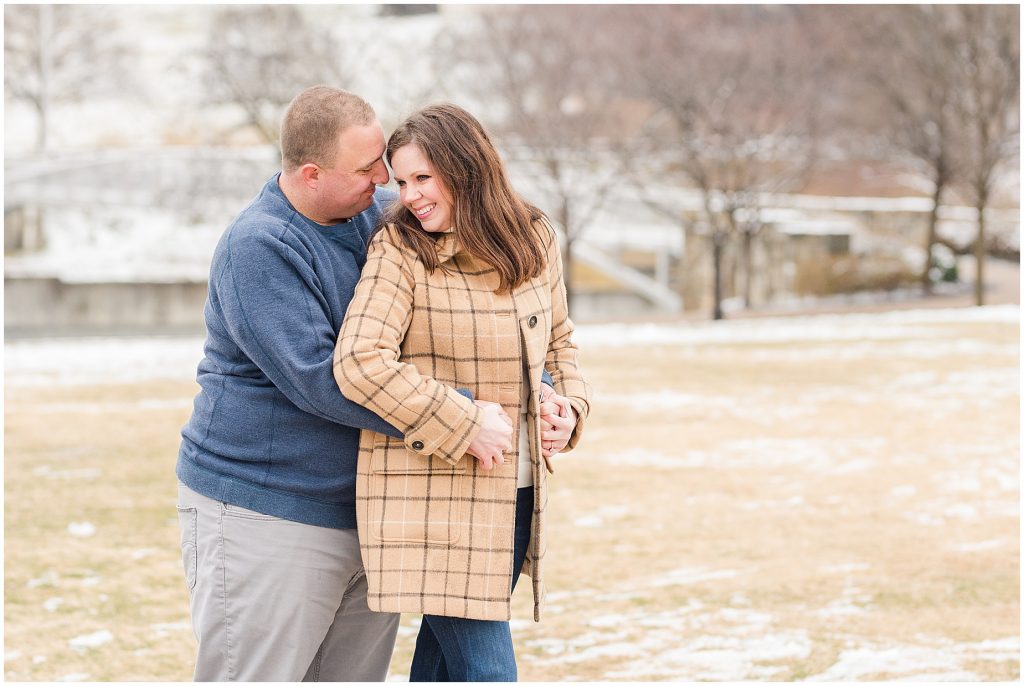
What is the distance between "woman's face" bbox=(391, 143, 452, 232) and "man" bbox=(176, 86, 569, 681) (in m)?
0.09

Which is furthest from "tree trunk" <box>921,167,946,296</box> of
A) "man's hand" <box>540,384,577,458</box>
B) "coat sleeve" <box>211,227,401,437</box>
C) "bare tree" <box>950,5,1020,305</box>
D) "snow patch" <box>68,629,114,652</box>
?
"coat sleeve" <box>211,227,401,437</box>

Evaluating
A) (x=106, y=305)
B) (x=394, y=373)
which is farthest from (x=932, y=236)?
(x=394, y=373)

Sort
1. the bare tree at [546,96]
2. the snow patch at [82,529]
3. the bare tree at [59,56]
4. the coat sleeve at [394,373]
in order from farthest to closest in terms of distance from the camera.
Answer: the bare tree at [59,56] → the bare tree at [546,96] → the snow patch at [82,529] → the coat sleeve at [394,373]

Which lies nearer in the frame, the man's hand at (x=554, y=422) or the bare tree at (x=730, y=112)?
the man's hand at (x=554, y=422)

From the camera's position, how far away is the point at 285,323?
2.49m

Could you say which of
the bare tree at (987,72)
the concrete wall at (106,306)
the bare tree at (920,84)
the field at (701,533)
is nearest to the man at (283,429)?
the field at (701,533)

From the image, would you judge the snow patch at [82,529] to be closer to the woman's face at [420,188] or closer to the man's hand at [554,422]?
the man's hand at [554,422]

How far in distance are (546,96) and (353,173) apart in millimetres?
22367

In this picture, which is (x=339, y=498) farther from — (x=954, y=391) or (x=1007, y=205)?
(x=1007, y=205)

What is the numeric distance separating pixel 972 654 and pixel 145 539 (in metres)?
4.33

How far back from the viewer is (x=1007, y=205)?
32.0m

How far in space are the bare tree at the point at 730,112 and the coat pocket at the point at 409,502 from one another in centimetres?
2020

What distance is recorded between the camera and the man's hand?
2.74 metres

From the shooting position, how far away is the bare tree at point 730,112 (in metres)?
23.7
